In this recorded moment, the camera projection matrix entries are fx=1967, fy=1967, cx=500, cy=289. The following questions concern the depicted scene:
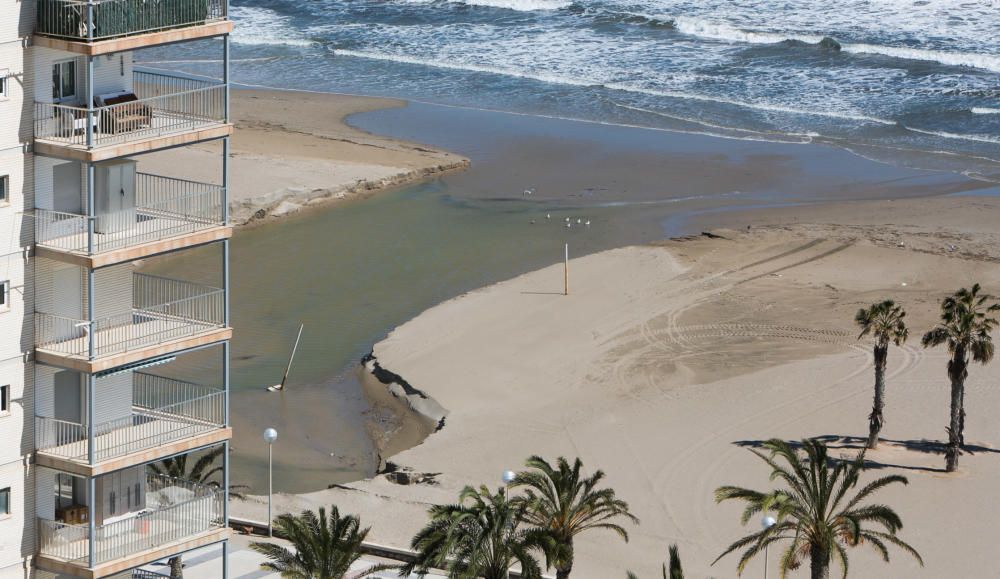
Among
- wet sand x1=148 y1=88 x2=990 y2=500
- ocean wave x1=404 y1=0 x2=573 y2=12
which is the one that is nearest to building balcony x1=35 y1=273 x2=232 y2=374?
wet sand x1=148 y1=88 x2=990 y2=500

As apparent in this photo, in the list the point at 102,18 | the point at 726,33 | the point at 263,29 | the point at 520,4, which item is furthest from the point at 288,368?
the point at 520,4

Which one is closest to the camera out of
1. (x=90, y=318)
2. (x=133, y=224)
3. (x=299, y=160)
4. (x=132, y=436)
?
(x=90, y=318)

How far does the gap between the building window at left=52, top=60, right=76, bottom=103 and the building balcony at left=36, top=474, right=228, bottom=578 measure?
6.12m

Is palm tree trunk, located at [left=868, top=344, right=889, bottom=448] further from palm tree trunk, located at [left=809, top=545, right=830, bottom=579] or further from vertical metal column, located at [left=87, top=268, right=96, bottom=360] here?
vertical metal column, located at [left=87, top=268, right=96, bottom=360]

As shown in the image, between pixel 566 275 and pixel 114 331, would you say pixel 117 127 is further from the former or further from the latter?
pixel 566 275

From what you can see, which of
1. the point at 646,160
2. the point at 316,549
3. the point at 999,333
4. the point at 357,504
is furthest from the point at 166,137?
the point at 646,160

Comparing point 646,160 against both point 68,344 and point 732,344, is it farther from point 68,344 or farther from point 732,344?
point 68,344

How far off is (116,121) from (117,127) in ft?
0.28

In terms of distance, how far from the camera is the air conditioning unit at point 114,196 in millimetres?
28594

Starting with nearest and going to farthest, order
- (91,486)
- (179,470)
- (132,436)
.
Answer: (91,486)
(132,436)
(179,470)

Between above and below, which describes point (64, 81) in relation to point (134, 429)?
above

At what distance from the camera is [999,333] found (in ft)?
190

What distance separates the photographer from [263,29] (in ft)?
369

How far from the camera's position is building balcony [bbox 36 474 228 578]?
93.5ft
